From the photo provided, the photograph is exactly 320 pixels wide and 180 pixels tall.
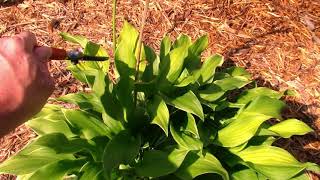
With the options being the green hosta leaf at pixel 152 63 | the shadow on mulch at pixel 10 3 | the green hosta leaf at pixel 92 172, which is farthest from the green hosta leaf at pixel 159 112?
the shadow on mulch at pixel 10 3

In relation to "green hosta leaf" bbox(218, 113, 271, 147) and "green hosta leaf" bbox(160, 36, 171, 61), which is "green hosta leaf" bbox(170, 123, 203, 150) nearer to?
"green hosta leaf" bbox(218, 113, 271, 147)

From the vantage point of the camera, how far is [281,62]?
3625mm

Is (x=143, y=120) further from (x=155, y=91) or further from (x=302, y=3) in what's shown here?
(x=302, y=3)

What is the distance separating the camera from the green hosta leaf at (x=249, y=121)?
252 centimetres

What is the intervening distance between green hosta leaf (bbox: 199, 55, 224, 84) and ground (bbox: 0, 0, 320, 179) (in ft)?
2.65

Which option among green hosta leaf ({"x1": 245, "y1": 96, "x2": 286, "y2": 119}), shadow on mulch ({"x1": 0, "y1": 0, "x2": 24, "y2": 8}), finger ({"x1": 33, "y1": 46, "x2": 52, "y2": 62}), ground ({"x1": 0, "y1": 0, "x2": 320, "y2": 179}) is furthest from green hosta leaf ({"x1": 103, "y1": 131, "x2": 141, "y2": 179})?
shadow on mulch ({"x1": 0, "y1": 0, "x2": 24, "y2": 8})

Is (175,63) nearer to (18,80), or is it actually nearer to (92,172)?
(92,172)

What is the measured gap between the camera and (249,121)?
2543 mm

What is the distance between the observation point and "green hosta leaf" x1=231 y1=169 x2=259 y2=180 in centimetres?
259

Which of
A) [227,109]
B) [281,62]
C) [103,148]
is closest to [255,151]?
[227,109]

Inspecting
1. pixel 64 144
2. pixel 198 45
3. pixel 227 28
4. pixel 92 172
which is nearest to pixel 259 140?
pixel 198 45

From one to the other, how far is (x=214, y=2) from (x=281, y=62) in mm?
743

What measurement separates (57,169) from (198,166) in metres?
0.68

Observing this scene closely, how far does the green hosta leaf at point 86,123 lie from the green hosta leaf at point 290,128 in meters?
0.90
